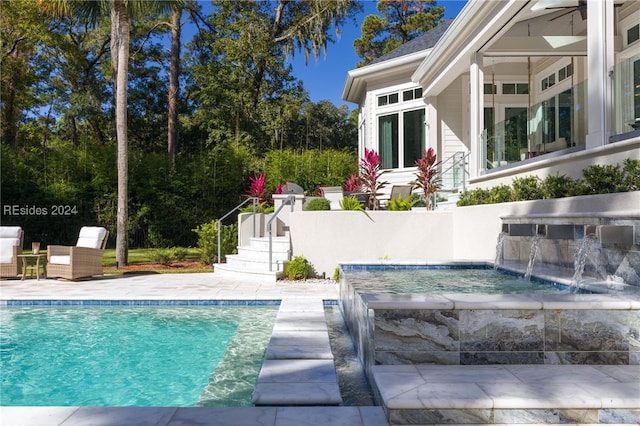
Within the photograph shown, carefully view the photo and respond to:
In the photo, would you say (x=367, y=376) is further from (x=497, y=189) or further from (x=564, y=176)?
(x=497, y=189)

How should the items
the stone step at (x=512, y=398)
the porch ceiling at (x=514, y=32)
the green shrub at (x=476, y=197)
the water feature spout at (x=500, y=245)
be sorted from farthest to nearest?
1. the green shrub at (x=476, y=197)
2. the porch ceiling at (x=514, y=32)
3. the water feature spout at (x=500, y=245)
4. the stone step at (x=512, y=398)

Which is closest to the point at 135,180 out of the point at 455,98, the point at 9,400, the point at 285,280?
the point at 285,280

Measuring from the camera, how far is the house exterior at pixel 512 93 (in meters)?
5.98

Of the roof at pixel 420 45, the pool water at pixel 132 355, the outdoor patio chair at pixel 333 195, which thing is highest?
the roof at pixel 420 45

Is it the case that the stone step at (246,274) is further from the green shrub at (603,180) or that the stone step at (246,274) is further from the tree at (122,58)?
the green shrub at (603,180)

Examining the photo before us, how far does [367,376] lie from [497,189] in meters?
5.48

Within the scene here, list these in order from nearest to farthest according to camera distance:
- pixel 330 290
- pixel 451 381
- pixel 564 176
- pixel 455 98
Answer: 1. pixel 451 381
2. pixel 564 176
3. pixel 330 290
4. pixel 455 98

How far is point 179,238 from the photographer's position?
1620 centimetres

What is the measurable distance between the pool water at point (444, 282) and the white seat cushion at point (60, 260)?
226 inches

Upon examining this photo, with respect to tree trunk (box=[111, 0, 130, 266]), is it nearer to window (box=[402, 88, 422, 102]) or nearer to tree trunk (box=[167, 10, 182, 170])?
tree trunk (box=[167, 10, 182, 170])

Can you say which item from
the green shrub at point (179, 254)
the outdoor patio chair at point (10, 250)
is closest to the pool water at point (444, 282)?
the green shrub at point (179, 254)

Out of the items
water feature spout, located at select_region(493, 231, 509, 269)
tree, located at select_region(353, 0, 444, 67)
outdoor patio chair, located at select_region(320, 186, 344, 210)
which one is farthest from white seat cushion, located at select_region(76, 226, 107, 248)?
tree, located at select_region(353, 0, 444, 67)

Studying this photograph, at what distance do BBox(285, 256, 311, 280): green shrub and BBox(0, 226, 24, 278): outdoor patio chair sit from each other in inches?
212

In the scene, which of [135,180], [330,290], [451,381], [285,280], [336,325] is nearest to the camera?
[451,381]
